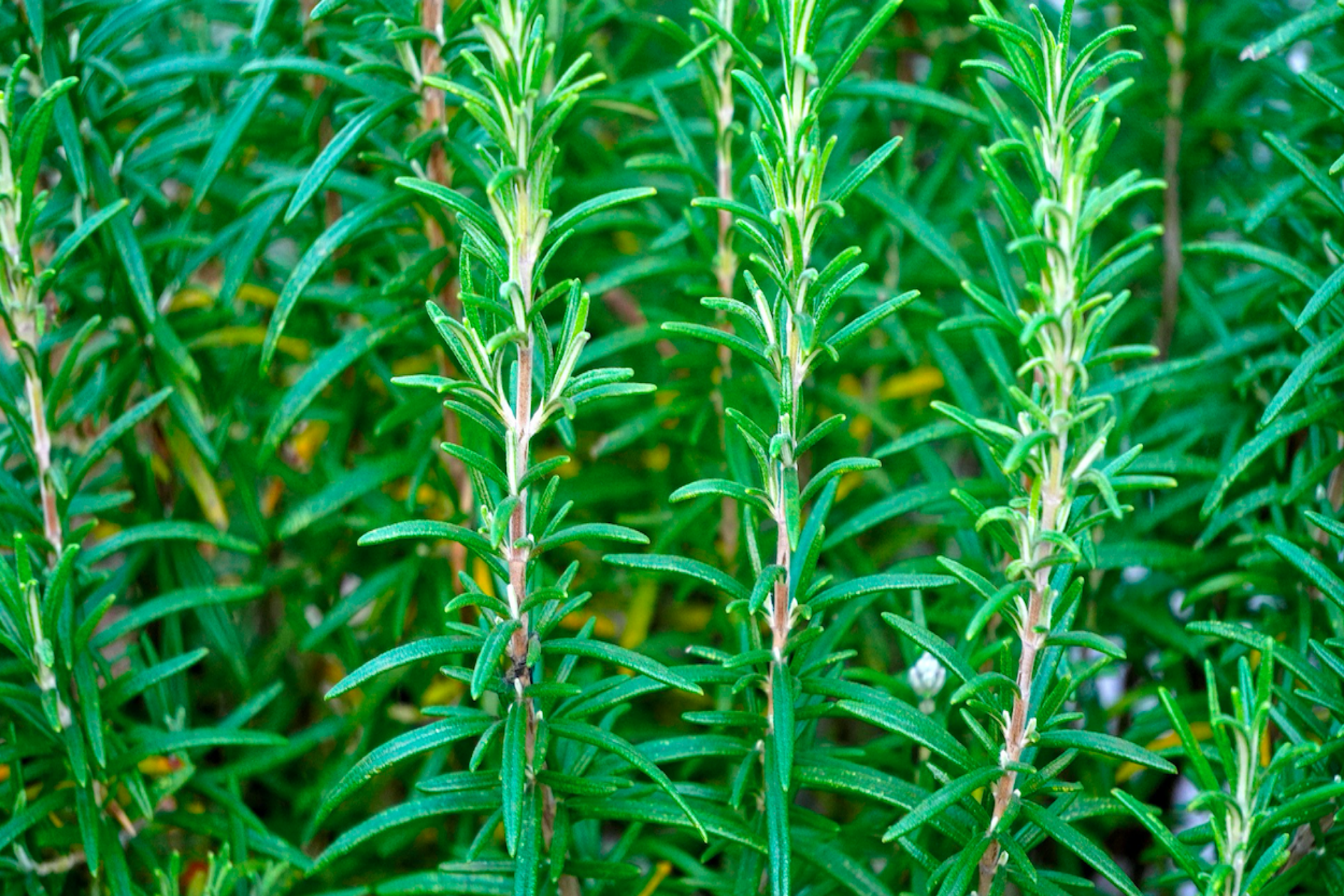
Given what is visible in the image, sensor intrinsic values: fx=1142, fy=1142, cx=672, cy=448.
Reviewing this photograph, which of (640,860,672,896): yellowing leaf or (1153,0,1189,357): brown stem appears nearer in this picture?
(640,860,672,896): yellowing leaf

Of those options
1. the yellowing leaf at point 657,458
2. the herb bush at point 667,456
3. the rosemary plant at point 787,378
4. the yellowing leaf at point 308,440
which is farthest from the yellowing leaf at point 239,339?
the rosemary plant at point 787,378

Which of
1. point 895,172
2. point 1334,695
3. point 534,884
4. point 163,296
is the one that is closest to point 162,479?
point 163,296

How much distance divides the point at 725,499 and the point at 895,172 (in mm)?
297

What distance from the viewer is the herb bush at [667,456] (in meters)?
0.50

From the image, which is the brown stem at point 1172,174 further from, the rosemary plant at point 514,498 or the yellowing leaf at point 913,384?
the rosemary plant at point 514,498

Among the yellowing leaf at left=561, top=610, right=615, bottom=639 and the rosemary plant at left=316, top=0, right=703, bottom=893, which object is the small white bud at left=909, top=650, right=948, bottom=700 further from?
the yellowing leaf at left=561, top=610, right=615, bottom=639

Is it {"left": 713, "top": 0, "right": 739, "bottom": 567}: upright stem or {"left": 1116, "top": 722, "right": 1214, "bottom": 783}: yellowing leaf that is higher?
{"left": 713, "top": 0, "right": 739, "bottom": 567}: upright stem

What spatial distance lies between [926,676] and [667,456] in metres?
0.35

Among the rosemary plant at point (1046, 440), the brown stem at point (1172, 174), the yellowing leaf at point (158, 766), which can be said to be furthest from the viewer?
the brown stem at point (1172, 174)

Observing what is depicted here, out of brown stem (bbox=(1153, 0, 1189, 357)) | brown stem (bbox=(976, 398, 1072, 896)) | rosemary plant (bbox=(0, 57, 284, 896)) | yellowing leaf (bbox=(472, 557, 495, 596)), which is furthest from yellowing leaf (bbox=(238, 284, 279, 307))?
brown stem (bbox=(1153, 0, 1189, 357))

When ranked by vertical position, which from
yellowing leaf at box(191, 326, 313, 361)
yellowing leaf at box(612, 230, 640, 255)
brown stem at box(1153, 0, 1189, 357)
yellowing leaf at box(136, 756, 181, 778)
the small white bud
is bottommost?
yellowing leaf at box(136, 756, 181, 778)

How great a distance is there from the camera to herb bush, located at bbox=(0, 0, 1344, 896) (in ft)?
1.65

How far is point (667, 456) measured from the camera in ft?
3.08

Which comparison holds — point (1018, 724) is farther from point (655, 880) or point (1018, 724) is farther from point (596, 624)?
point (596, 624)
